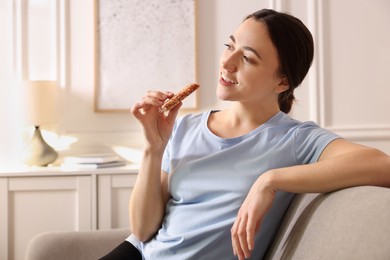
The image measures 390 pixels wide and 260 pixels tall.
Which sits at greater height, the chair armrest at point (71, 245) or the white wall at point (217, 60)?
the white wall at point (217, 60)

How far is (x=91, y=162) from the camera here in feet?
10.2

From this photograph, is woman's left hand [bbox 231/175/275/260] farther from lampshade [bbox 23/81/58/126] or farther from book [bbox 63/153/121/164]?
lampshade [bbox 23/81/58/126]

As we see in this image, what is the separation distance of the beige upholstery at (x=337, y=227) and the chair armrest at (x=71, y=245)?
2.43 ft

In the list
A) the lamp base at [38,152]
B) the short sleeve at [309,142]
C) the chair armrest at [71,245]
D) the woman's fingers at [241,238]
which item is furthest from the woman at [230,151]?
the lamp base at [38,152]

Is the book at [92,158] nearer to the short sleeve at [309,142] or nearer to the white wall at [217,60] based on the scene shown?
the white wall at [217,60]

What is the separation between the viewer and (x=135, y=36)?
3445 millimetres

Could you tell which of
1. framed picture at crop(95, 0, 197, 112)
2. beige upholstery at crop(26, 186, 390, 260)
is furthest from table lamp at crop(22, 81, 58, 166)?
beige upholstery at crop(26, 186, 390, 260)

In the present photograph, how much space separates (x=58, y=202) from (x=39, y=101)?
22.4 inches

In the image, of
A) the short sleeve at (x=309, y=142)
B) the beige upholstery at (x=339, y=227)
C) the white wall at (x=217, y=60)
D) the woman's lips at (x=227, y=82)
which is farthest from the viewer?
the white wall at (x=217, y=60)

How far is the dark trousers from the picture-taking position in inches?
70.9

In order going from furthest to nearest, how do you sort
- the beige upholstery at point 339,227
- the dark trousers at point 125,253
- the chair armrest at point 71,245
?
1. the chair armrest at point 71,245
2. the dark trousers at point 125,253
3. the beige upholstery at point 339,227

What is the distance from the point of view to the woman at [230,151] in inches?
62.9

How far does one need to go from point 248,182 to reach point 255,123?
0.75 feet

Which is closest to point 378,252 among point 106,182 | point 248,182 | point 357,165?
point 357,165
